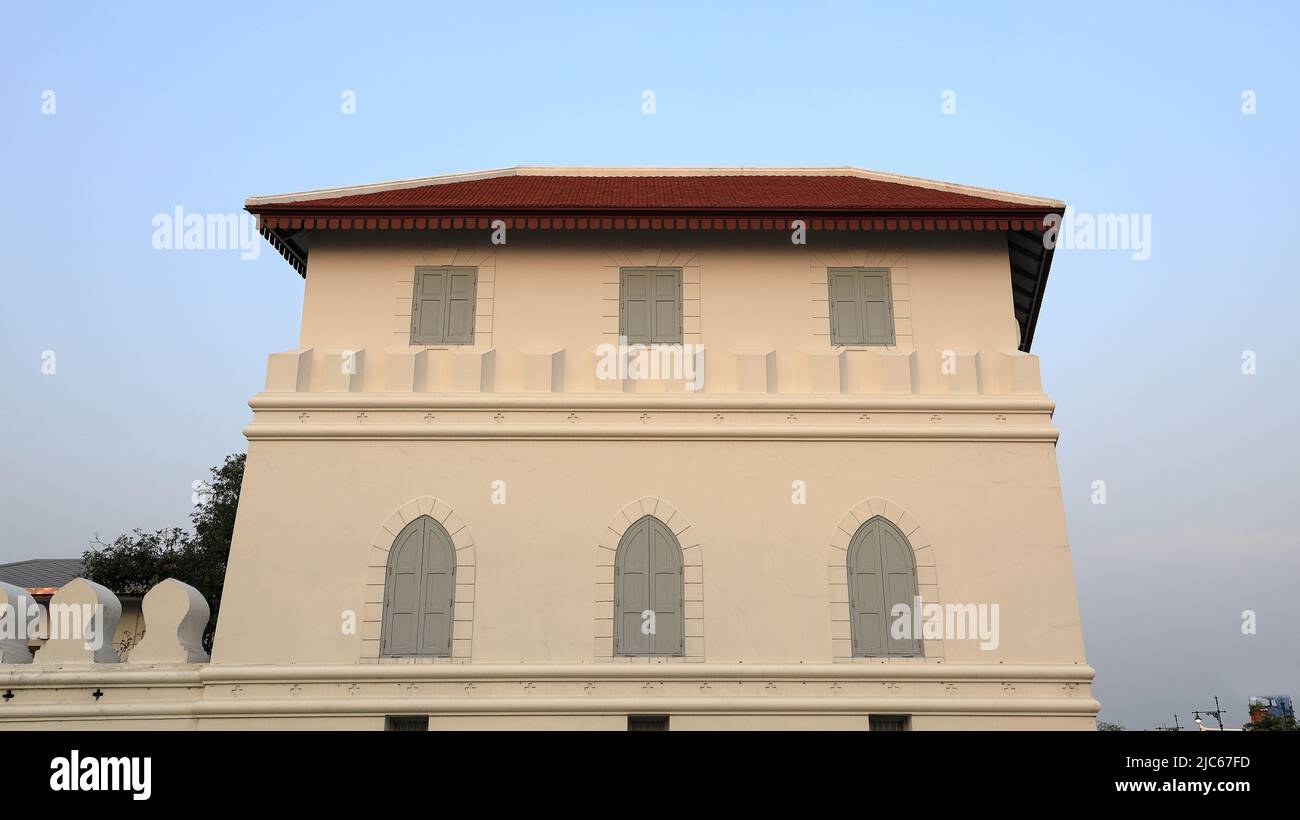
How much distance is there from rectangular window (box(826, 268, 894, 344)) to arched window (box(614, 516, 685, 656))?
351 cm

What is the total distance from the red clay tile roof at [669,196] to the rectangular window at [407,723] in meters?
6.24

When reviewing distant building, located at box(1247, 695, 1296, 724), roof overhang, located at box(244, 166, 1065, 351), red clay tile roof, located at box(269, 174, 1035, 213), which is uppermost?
red clay tile roof, located at box(269, 174, 1035, 213)

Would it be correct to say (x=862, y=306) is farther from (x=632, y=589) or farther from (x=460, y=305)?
(x=460, y=305)

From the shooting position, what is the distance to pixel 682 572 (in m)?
12.0

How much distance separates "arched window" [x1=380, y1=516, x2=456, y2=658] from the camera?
11.8 m

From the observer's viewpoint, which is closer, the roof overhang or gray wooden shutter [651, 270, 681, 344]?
the roof overhang

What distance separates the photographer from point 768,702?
11453 millimetres

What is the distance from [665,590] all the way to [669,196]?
18.9ft

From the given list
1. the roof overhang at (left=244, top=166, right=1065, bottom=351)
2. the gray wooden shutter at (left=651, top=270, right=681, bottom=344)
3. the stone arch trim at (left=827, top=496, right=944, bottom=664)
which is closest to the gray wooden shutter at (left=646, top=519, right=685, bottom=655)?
the stone arch trim at (left=827, top=496, right=944, bottom=664)

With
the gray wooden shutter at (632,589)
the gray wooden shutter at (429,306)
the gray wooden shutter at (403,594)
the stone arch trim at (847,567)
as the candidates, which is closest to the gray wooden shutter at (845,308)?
the stone arch trim at (847,567)

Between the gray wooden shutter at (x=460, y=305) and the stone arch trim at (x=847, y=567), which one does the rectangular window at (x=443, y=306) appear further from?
the stone arch trim at (x=847, y=567)

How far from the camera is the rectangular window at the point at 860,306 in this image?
13.1 m

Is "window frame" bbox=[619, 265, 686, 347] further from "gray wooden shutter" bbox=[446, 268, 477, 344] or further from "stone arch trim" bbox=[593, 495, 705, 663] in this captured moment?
"stone arch trim" bbox=[593, 495, 705, 663]
